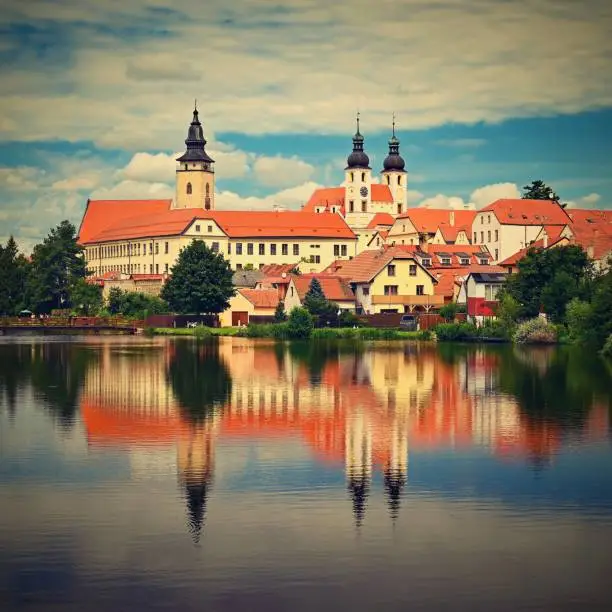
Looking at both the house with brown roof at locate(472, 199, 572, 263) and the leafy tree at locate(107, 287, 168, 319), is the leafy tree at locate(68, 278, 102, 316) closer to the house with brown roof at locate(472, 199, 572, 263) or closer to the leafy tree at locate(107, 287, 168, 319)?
the leafy tree at locate(107, 287, 168, 319)

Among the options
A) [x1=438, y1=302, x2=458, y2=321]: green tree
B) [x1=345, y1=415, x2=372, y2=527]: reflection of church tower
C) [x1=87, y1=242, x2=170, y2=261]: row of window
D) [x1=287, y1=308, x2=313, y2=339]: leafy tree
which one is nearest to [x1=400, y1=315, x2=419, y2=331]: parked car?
[x1=438, y1=302, x2=458, y2=321]: green tree

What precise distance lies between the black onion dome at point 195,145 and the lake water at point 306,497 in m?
136

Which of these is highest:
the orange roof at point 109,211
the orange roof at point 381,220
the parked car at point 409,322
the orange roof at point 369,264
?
the orange roof at point 109,211

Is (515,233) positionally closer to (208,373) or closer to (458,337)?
(458,337)

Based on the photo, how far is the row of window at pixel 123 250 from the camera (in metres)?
158

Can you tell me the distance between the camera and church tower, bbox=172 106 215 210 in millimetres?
177125

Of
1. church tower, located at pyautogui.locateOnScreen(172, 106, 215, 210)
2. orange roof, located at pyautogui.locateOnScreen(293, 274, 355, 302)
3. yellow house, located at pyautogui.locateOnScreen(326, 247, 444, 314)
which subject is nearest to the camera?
yellow house, located at pyautogui.locateOnScreen(326, 247, 444, 314)

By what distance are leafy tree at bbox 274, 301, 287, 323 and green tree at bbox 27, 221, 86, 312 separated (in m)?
28.4

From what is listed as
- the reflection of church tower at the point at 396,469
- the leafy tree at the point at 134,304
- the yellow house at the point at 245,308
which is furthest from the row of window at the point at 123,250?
the reflection of church tower at the point at 396,469

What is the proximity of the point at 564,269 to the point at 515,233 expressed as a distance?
47.9 m

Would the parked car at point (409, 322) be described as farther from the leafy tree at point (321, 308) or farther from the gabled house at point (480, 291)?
the leafy tree at point (321, 308)

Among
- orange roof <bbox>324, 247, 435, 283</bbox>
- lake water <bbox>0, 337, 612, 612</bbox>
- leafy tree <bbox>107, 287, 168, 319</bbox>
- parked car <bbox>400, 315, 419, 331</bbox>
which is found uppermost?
orange roof <bbox>324, 247, 435, 283</bbox>

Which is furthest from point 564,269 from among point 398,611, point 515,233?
point 398,611

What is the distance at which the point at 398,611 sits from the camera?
15.5m
